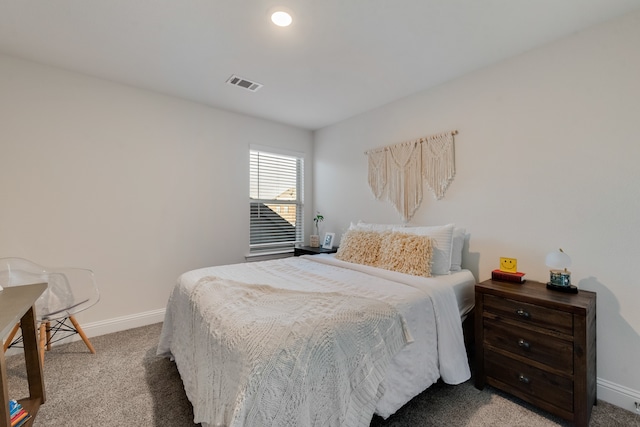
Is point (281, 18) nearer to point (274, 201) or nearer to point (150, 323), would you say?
point (274, 201)

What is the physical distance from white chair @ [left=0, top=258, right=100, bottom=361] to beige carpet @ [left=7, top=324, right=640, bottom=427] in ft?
0.76

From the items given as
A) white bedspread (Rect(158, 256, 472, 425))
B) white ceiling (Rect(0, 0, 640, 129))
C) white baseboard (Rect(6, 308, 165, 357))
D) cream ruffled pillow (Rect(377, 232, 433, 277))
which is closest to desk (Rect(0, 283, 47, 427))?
white bedspread (Rect(158, 256, 472, 425))

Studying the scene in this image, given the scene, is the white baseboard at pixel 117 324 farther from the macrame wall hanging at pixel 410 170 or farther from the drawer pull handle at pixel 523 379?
the drawer pull handle at pixel 523 379

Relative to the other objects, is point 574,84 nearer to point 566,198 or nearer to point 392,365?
point 566,198

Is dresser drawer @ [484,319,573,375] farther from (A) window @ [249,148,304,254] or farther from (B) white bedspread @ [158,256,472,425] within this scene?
(A) window @ [249,148,304,254]

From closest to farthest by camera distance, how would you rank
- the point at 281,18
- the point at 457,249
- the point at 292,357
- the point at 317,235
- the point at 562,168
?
the point at 292,357
the point at 281,18
the point at 562,168
the point at 457,249
the point at 317,235

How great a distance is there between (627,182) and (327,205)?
116 inches

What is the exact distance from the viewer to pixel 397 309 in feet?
5.09

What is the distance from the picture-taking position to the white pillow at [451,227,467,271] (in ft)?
7.79

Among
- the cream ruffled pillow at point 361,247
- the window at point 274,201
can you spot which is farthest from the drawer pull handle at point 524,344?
the window at point 274,201

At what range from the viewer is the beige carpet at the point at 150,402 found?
1573 millimetres

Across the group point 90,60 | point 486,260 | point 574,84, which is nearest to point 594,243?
point 486,260

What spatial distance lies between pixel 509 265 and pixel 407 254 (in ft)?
2.42

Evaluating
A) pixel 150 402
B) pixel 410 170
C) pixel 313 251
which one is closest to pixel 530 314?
pixel 410 170
